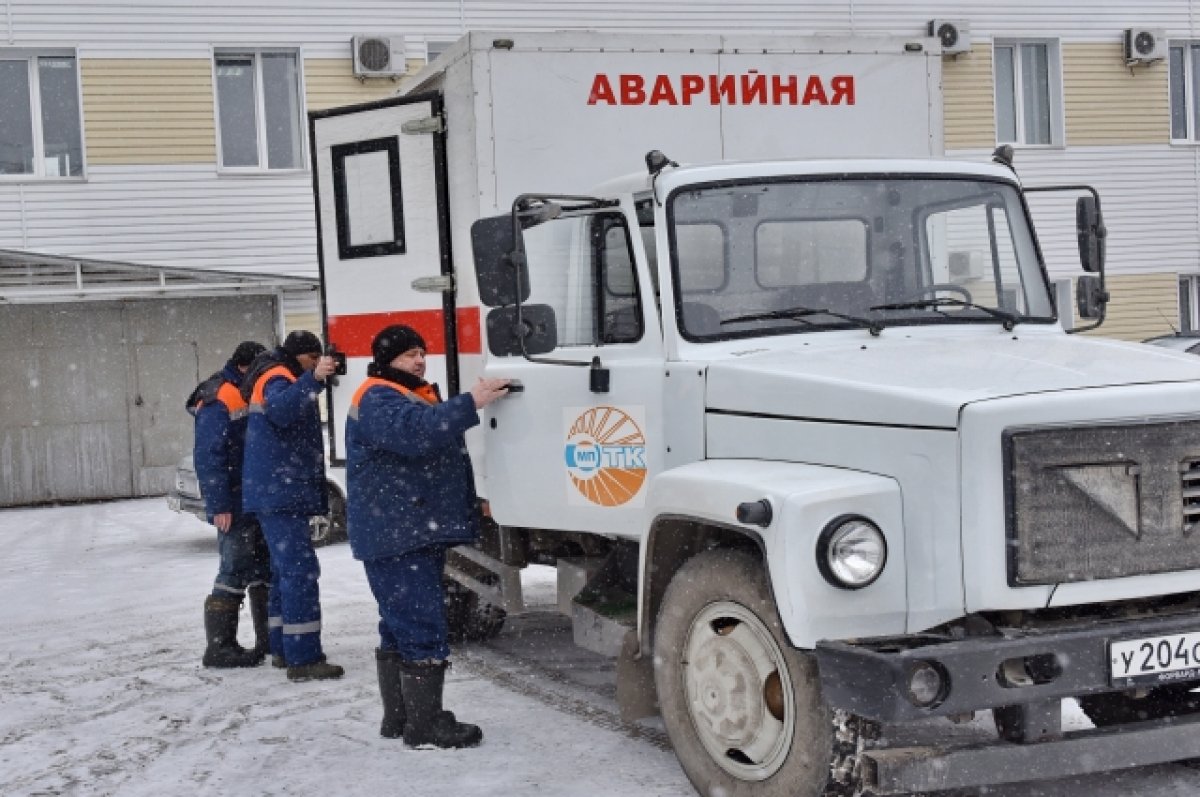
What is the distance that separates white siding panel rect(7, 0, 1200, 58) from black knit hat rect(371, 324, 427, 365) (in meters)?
13.2

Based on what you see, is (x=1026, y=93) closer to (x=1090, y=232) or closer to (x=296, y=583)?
(x=1090, y=232)

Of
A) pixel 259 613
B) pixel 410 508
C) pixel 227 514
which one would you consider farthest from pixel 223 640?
pixel 410 508

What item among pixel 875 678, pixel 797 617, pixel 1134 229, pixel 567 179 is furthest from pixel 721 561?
Result: pixel 1134 229

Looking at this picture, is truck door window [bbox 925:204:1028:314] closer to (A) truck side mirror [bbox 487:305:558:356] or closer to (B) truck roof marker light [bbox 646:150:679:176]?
(B) truck roof marker light [bbox 646:150:679:176]

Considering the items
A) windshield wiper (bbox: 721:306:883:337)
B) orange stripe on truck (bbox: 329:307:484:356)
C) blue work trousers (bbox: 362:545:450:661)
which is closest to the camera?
windshield wiper (bbox: 721:306:883:337)

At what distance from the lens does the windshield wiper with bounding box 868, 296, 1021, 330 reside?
5.97m

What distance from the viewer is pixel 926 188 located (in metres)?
6.36

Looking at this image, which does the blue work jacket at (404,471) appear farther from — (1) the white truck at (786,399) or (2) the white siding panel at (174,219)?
(2) the white siding panel at (174,219)

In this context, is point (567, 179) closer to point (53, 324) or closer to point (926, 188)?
point (926, 188)

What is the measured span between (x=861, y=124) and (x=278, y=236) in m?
13.8

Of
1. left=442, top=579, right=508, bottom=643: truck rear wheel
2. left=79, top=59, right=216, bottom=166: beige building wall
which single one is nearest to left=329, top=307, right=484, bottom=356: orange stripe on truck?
left=442, top=579, right=508, bottom=643: truck rear wheel

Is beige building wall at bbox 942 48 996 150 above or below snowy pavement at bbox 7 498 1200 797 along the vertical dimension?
above

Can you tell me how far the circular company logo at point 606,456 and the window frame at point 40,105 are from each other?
15.0m

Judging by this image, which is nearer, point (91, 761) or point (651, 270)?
point (651, 270)
